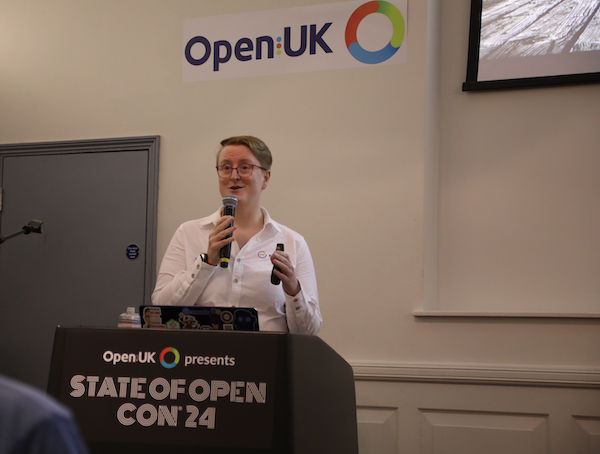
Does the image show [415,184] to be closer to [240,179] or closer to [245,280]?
[240,179]

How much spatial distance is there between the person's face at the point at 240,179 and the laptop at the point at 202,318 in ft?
2.48

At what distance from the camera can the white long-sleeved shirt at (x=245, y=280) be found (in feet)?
6.09

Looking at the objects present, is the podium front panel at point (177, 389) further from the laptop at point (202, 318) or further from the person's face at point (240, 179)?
the person's face at point (240, 179)

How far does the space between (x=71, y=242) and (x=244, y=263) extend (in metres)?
1.79

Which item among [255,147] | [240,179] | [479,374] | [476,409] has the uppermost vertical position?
[255,147]

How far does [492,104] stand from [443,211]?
0.67m

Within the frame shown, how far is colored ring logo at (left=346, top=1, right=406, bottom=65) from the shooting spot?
300cm

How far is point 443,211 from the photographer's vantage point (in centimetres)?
306

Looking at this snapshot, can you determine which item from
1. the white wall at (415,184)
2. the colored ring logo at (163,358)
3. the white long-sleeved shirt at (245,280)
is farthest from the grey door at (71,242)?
the colored ring logo at (163,358)

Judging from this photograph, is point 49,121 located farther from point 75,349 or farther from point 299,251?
point 75,349

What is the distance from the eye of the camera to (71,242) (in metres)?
3.36

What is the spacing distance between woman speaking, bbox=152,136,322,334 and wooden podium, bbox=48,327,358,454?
40 centimetres

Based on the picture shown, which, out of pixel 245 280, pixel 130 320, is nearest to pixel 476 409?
pixel 245 280

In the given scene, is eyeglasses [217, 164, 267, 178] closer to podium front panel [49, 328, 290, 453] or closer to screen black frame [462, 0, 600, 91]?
podium front panel [49, 328, 290, 453]
